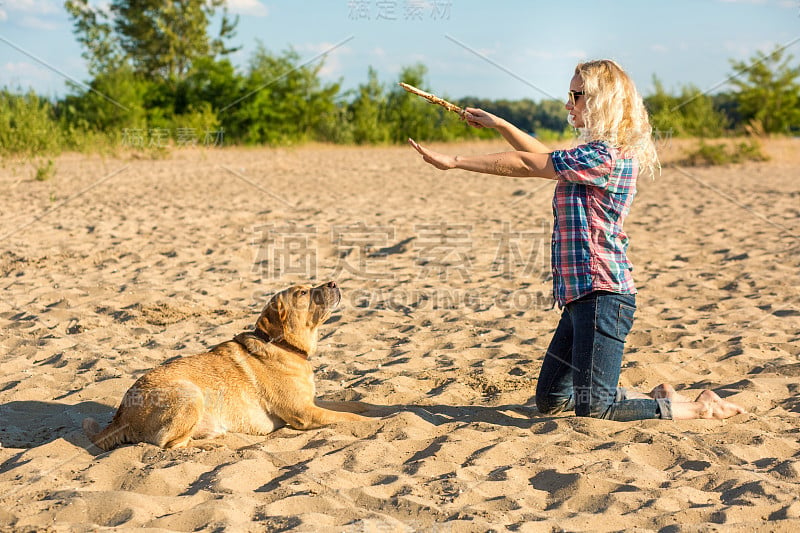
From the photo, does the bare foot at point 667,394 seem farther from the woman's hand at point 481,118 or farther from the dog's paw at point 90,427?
the dog's paw at point 90,427

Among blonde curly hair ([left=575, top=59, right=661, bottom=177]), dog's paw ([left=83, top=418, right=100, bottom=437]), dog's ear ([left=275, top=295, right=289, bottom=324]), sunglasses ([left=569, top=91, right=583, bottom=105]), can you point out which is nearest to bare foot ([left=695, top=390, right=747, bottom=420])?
blonde curly hair ([left=575, top=59, right=661, bottom=177])

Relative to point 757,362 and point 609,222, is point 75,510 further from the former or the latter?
point 757,362

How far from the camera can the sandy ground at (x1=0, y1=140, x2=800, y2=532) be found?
10.8 feet

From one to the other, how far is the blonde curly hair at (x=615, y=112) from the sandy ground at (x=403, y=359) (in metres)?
1.60

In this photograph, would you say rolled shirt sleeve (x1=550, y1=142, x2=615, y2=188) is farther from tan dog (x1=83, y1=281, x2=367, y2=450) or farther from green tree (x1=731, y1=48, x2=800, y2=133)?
green tree (x1=731, y1=48, x2=800, y2=133)

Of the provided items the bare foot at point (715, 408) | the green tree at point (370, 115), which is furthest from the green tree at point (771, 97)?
the bare foot at point (715, 408)

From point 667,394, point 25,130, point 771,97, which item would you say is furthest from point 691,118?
point 667,394

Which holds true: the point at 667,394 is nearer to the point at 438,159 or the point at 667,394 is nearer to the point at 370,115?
the point at 438,159

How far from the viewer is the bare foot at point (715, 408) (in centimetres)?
427

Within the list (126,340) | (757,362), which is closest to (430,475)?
(757,362)

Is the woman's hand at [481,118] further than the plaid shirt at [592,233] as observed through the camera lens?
Yes

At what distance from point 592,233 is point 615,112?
0.65 metres

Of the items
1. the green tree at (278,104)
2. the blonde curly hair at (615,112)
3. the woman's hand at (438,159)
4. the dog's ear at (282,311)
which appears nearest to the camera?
the woman's hand at (438,159)

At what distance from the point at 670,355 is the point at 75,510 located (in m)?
4.24
